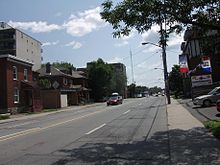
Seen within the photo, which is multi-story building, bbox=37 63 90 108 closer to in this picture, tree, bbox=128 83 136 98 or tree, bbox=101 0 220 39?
tree, bbox=101 0 220 39

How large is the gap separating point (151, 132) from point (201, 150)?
5722 millimetres

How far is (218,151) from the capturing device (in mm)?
10641

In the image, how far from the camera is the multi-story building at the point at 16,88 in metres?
44.4

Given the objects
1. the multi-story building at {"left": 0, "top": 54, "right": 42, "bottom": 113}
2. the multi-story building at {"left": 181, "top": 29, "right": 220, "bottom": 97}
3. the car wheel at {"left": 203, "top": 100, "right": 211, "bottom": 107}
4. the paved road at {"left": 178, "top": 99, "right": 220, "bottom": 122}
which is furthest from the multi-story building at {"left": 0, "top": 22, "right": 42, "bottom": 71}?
the paved road at {"left": 178, "top": 99, "right": 220, "bottom": 122}

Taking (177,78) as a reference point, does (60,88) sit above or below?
below

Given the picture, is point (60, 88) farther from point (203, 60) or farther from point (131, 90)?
point (131, 90)

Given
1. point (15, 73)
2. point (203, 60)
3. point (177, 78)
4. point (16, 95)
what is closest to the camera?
point (203, 60)

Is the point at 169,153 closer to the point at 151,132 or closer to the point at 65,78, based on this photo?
the point at 151,132

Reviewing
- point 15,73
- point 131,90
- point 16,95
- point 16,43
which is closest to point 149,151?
point 16,95

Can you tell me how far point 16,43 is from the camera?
109m

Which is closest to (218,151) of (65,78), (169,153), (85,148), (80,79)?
(169,153)

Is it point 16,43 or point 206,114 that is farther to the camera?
point 16,43

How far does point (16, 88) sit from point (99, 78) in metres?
51.3

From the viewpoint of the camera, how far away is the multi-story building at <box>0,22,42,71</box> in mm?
109375
